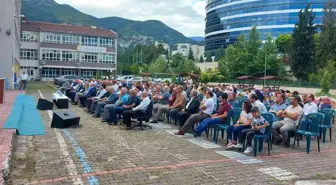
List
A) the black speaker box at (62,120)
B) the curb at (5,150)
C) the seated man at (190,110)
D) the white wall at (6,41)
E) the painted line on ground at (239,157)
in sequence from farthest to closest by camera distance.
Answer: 1. the white wall at (6,41)
2. the seated man at (190,110)
3. the black speaker box at (62,120)
4. the painted line on ground at (239,157)
5. the curb at (5,150)

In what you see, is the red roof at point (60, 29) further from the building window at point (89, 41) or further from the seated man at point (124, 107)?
the seated man at point (124, 107)

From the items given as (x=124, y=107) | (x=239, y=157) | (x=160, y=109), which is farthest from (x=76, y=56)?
(x=239, y=157)

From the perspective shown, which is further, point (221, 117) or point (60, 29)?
point (60, 29)

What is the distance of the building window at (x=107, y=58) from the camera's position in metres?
75.1

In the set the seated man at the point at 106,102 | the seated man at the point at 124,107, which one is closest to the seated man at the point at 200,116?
the seated man at the point at 124,107

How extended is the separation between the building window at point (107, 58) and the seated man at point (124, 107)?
64971 millimetres

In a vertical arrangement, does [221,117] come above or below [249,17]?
below

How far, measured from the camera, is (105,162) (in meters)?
6.78

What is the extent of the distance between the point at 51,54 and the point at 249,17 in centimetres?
6420

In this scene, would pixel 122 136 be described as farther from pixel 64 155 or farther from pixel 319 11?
pixel 319 11

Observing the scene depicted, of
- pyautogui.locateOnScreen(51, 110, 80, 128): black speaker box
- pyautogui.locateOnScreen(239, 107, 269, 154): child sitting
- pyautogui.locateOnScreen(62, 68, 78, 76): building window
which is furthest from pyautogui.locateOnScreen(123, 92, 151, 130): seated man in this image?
Result: pyautogui.locateOnScreen(62, 68, 78, 76): building window

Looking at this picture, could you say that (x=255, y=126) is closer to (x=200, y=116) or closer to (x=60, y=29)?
(x=200, y=116)

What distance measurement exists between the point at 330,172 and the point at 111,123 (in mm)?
7210

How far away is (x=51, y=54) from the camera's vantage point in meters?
70.0
